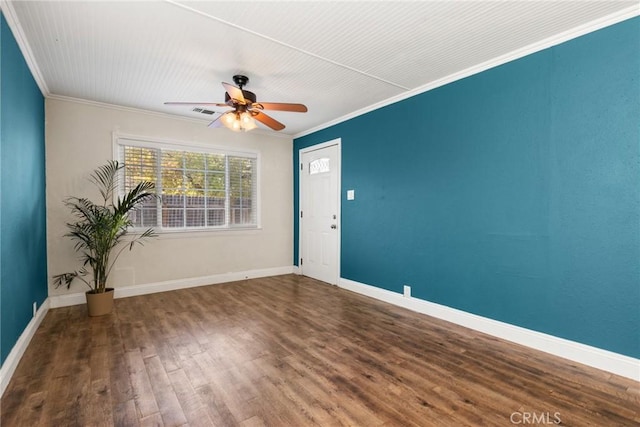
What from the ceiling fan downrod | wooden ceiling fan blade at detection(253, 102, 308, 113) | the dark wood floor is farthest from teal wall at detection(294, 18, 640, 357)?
the ceiling fan downrod

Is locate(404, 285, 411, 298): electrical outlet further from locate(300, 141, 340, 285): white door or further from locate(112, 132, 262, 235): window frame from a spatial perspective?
locate(112, 132, 262, 235): window frame

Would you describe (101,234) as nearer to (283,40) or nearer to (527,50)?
(283,40)

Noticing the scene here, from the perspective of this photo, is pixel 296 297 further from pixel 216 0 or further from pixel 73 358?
pixel 216 0

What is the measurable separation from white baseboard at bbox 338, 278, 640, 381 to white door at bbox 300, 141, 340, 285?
1.32 meters

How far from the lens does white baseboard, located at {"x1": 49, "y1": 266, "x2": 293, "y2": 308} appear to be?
382 centimetres

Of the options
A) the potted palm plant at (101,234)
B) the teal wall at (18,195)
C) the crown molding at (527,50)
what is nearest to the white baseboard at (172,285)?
the potted palm plant at (101,234)

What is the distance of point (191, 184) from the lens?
4.77m

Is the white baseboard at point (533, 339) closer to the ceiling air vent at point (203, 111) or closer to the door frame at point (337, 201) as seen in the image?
the door frame at point (337, 201)

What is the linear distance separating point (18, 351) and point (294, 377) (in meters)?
2.21

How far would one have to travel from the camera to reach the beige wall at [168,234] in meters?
3.80

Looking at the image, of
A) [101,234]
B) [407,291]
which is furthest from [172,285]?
[407,291]

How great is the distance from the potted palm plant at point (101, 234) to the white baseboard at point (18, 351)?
1.54 ft

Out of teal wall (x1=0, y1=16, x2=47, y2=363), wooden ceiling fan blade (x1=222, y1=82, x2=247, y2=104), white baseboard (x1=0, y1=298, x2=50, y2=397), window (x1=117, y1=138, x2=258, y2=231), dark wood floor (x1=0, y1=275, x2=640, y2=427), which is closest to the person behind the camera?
dark wood floor (x1=0, y1=275, x2=640, y2=427)

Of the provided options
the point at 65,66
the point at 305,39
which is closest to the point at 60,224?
the point at 65,66
